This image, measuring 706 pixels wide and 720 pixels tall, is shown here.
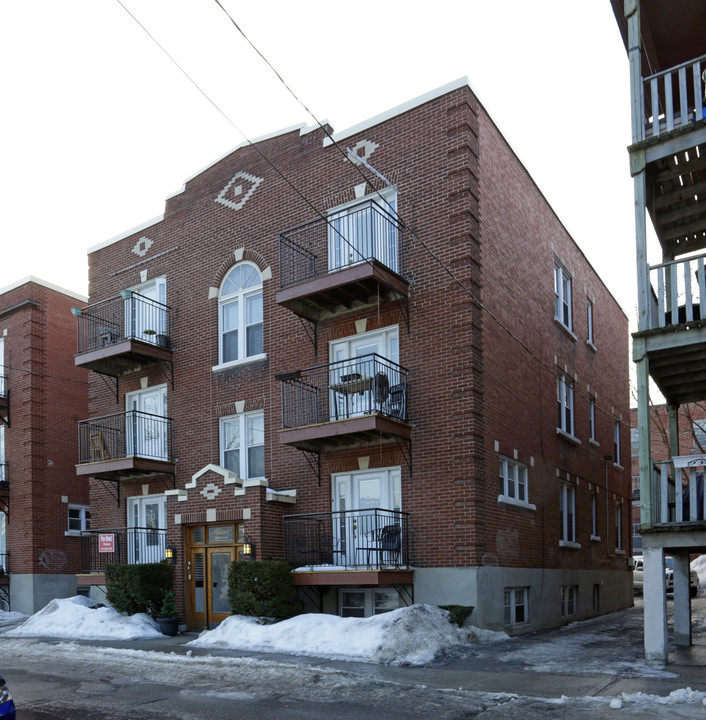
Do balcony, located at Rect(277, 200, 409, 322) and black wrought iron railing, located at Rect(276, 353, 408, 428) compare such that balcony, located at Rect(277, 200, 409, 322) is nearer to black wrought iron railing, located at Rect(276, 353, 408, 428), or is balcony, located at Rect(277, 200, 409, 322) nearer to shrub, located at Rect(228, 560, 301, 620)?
black wrought iron railing, located at Rect(276, 353, 408, 428)

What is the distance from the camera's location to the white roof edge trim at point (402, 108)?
1714cm

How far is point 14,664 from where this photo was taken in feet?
45.4

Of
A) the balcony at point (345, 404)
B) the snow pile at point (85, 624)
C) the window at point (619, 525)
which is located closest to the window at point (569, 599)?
the window at point (619, 525)

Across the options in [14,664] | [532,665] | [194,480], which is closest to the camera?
[532,665]

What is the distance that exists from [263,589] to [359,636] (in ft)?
9.20

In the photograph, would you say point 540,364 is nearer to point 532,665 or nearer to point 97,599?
point 532,665

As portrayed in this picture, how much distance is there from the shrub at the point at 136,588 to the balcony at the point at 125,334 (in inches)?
210

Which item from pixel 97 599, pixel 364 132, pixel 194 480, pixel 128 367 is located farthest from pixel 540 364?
pixel 97 599

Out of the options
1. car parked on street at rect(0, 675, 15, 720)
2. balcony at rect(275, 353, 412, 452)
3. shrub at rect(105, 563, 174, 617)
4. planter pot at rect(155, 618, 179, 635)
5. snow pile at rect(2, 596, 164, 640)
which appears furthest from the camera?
shrub at rect(105, 563, 174, 617)

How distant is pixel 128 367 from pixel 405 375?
8.70 meters

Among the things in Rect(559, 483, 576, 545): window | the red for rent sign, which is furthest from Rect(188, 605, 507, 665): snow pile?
Rect(559, 483, 576, 545): window

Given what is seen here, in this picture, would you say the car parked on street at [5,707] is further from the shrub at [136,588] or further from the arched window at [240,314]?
the arched window at [240,314]

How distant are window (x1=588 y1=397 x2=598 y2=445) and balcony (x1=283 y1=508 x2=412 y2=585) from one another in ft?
33.9

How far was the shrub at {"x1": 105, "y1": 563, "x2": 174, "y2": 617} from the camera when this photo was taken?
18.4m
